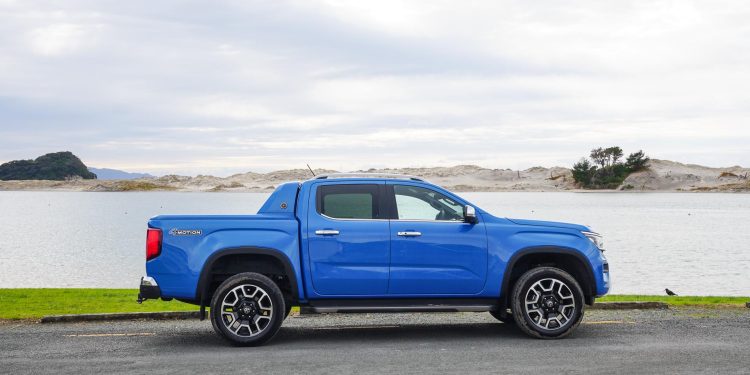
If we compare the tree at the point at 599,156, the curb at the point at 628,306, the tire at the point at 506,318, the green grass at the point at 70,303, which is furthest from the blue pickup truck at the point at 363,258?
the tree at the point at 599,156

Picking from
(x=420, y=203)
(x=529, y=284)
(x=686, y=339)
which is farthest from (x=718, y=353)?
(x=420, y=203)

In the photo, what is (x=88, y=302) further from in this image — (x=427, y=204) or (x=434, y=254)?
(x=434, y=254)

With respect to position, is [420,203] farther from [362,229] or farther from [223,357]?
[223,357]

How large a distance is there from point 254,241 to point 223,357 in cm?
141

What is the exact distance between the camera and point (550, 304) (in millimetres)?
9977

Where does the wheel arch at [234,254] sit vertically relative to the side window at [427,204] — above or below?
below

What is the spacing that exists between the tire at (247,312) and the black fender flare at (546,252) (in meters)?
2.74

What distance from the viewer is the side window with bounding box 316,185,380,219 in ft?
32.3

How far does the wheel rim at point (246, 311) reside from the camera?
31.5 feet

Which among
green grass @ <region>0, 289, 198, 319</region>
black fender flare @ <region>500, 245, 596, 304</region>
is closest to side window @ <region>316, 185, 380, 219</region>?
black fender flare @ <region>500, 245, 596, 304</region>

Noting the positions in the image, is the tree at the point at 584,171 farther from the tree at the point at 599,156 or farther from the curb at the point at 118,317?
the curb at the point at 118,317

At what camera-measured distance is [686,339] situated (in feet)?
32.9

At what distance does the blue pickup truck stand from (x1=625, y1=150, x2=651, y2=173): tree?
17344 centimetres

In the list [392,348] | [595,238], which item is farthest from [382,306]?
[595,238]
